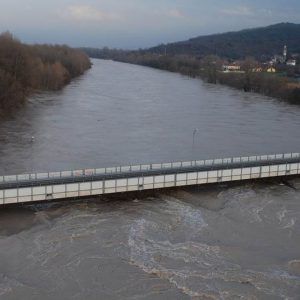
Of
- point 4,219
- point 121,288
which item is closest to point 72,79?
point 4,219

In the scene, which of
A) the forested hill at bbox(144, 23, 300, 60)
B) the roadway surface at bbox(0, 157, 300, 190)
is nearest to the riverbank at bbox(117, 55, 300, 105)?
the roadway surface at bbox(0, 157, 300, 190)

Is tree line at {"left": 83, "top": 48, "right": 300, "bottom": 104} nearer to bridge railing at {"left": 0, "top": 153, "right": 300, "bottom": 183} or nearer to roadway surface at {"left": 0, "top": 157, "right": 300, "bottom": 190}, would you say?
bridge railing at {"left": 0, "top": 153, "right": 300, "bottom": 183}

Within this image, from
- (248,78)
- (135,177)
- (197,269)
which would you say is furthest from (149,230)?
(248,78)

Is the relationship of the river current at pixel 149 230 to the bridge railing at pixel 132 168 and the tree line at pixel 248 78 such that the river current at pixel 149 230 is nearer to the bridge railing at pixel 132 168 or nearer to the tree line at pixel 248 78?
the bridge railing at pixel 132 168

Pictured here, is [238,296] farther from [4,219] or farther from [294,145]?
[294,145]

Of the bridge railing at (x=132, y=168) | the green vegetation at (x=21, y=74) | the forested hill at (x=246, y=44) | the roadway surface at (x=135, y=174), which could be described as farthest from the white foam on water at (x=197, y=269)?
the forested hill at (x=246, y=44)
